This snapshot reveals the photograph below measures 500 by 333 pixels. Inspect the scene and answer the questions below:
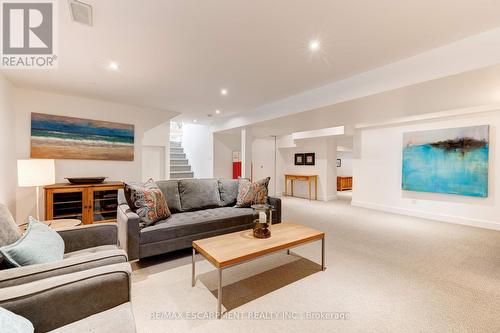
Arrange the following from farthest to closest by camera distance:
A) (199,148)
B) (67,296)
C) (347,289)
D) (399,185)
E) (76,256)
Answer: (199,148), (399,185), (347,289), (76,256), (67,296)

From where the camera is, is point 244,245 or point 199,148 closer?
point 244,245

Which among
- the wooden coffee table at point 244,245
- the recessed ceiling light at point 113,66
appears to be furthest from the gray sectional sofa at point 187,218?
the recessed ceiling light at point 113,66

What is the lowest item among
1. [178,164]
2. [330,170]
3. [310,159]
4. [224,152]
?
[330,170]

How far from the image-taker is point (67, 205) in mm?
3578

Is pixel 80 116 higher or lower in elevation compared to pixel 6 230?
higher

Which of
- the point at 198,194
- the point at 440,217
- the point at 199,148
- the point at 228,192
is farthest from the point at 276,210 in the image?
the point at 199,148

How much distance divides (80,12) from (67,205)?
303 centimetres

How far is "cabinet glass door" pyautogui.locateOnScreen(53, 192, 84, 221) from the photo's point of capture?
11.4 feet

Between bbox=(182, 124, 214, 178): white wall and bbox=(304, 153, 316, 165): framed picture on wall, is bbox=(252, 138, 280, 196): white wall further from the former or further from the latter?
bbox=(182, 124, 214, 178): white wall

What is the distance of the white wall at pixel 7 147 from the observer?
120 inches

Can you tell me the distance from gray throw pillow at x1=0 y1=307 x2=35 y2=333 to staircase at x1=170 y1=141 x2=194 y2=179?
247 inches

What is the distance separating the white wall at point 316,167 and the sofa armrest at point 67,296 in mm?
6491

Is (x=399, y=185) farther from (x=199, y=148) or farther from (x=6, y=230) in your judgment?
(x=6, y=230)

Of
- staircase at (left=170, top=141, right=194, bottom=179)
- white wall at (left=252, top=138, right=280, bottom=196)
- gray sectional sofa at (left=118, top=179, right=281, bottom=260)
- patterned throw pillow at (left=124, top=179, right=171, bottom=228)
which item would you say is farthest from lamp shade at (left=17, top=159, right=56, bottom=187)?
white wall at (left=252, top=138, right=280, bottom=196)
